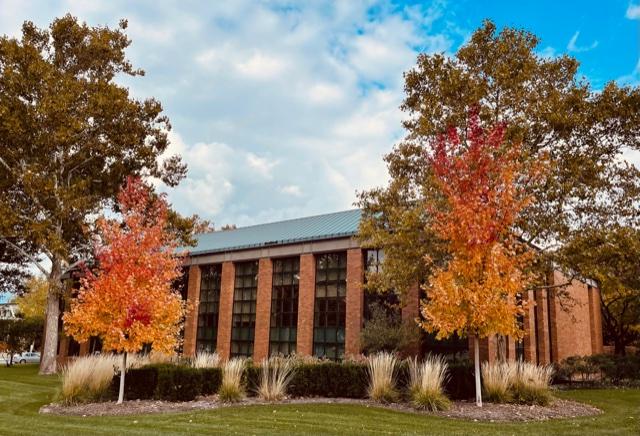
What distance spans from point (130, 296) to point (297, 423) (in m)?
6.09

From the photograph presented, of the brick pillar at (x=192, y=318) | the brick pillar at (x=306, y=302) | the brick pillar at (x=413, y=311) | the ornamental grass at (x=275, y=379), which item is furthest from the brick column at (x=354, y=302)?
the brick pillar at (x=192, y=318)

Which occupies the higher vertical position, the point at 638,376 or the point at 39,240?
the point at 39,240

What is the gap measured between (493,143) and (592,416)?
6.87 metres

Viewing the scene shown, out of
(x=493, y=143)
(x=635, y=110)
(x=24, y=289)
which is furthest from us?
(x=24, y=289)

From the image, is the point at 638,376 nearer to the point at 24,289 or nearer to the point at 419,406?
the point at 419,406

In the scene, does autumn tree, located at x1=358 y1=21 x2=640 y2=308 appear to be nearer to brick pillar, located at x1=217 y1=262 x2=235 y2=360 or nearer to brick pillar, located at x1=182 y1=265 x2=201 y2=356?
brick pillar, located at x1=217 y1=262 x2=235 y2=360

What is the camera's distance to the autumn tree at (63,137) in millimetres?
25719

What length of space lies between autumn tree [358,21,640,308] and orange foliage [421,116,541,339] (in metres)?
2.69

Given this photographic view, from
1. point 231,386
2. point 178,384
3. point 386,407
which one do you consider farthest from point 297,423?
point 178,384

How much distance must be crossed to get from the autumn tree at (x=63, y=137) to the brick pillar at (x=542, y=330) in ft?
66.3

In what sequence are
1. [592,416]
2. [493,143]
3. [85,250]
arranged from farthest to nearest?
1. [85,250]
2. [493,143]
3. [592,416]

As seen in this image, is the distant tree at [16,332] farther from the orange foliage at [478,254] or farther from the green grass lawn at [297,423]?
the orange foliage at [478,254]

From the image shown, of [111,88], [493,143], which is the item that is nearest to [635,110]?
[493,143]

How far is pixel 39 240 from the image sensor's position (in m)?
25.9
